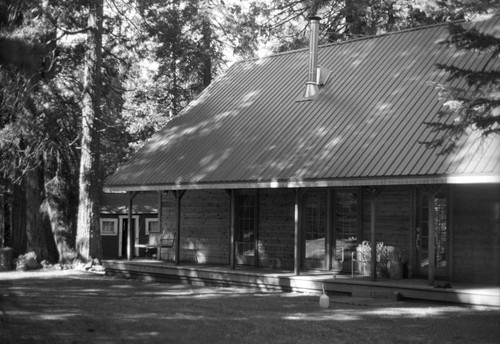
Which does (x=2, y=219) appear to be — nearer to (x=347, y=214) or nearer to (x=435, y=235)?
(x=347, y=214)

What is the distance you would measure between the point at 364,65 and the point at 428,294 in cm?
800

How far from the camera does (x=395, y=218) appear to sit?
704 inches

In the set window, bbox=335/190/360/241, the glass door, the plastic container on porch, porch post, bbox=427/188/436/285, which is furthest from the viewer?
the plastic container on porch

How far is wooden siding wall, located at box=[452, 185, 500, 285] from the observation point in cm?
1600

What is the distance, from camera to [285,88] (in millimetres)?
22594

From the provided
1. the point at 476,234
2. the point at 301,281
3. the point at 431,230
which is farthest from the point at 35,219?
the point at 476,234

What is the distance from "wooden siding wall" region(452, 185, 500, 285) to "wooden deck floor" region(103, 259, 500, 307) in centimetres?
59

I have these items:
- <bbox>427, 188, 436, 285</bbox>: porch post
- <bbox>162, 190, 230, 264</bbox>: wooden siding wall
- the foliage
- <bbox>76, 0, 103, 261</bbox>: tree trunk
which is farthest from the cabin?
the foliage

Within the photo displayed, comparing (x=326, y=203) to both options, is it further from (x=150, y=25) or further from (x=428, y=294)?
(x=150, y=25)

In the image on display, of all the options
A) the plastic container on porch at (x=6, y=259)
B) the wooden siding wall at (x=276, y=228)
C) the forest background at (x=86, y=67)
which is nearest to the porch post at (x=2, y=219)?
the forest background at (x=86, y=67)

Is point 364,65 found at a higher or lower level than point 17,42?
higher

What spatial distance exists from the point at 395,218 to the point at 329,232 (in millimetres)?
1990

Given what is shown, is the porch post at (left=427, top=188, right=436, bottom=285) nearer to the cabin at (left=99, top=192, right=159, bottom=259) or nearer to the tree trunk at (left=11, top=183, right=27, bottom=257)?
the tree trunk at (left=11, top=183, right=27, bottom=257)

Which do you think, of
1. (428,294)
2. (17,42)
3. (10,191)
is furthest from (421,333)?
(10,191)
